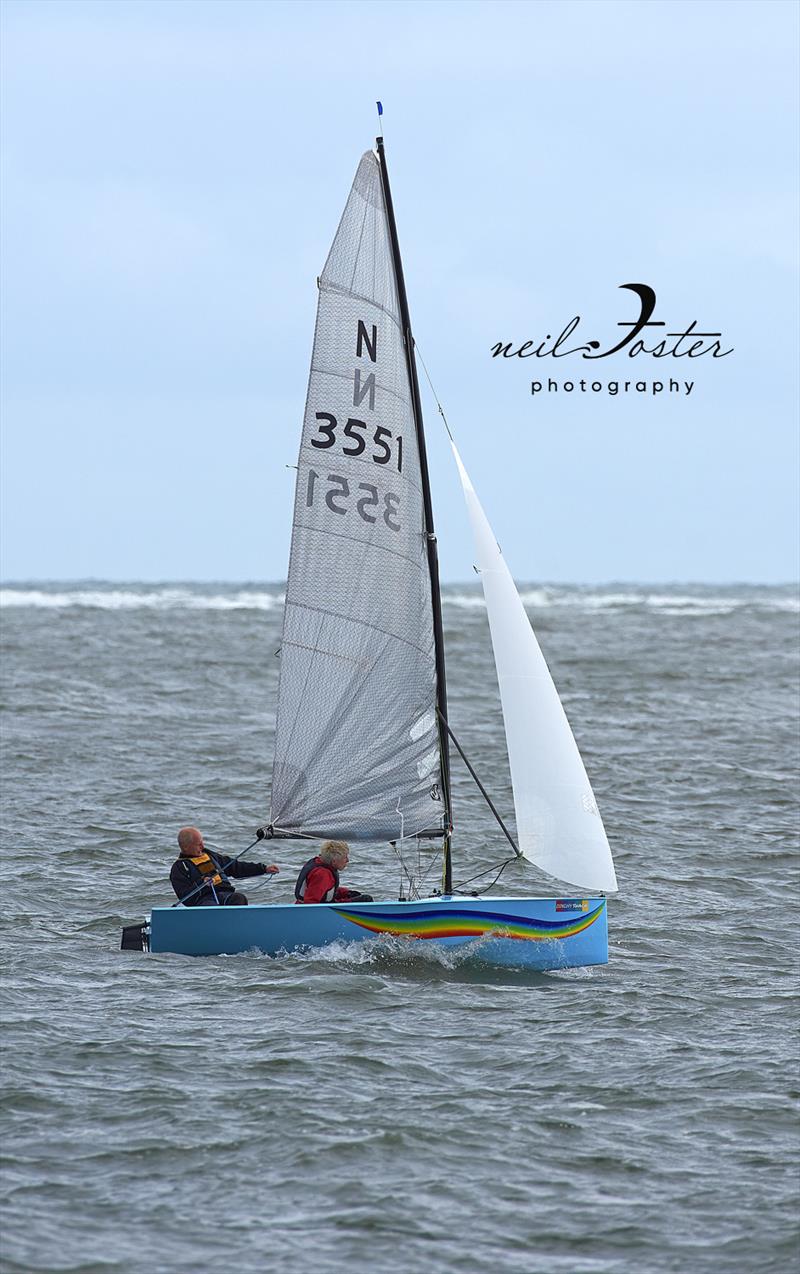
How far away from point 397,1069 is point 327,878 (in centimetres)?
322

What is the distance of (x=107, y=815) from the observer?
24781 millimetres

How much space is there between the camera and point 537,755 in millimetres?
15703

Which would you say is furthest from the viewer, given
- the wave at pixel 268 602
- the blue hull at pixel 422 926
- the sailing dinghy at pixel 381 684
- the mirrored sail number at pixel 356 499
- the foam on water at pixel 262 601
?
the foam on water at pixel 262 601

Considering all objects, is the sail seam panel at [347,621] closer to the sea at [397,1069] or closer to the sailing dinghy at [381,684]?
the sailing dinghy at [381,684]

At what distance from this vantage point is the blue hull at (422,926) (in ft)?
50.5

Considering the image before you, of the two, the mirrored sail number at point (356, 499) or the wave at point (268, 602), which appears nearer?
the mirrored sail number at point (356, 499)

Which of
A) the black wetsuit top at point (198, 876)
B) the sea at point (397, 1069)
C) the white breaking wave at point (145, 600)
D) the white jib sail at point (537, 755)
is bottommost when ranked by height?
the sea at point (397, 1069)

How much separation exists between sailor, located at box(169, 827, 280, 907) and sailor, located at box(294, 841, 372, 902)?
0.47 metres

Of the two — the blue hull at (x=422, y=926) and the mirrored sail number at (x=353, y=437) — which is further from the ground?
the mirrored sail number at (x=353, y=437)

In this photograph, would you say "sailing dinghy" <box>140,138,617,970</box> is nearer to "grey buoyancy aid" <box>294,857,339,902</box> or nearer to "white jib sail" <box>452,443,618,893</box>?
"white jib sail" <box>452,443,618,893</box>

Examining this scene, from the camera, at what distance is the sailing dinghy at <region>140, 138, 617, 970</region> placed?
15.5 meters

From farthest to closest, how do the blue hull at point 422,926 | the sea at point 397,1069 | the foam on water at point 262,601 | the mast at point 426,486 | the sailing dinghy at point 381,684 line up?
the foam on water at point 262,601 < the mast at point 426,486 < the sailing dinghy at point 381,684 < the blue hull at point 422,926 < the sea at point 397,1069

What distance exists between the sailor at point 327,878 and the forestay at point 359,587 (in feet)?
2.02

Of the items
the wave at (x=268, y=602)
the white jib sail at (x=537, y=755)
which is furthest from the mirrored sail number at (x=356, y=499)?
the wave at (x=268, y=602)
